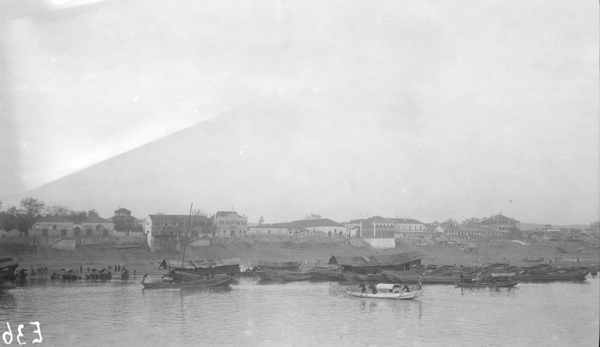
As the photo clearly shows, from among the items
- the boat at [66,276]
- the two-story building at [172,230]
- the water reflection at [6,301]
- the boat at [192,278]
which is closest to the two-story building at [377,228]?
the boat at [192,278]

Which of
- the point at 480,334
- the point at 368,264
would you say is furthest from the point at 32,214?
the point at 480,334

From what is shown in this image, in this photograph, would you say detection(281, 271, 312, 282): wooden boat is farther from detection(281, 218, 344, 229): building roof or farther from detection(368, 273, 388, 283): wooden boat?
detection(368, 273, 388, 283): wooden boat

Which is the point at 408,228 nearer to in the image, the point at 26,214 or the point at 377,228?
the point at 377,228

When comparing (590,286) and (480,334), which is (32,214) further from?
(590,286)

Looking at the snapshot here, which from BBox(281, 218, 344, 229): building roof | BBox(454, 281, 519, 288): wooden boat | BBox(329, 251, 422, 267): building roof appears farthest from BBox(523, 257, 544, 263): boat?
BBox(281, 218, 344, 229): building roof

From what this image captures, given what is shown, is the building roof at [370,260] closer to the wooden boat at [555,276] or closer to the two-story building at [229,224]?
the two-story building at [229,224]

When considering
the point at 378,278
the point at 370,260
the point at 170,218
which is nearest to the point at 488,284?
the point at 378,278

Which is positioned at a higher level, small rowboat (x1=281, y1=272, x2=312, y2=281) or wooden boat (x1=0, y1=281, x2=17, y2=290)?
wooden boat (x1=0, y1=281, x2=17, y2=290)
